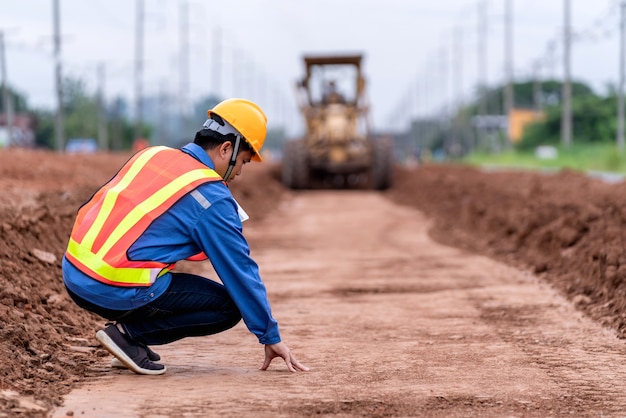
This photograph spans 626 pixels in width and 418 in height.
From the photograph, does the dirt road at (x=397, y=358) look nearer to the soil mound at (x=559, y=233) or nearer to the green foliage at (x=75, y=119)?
the soil mound at (x=559, y=233)

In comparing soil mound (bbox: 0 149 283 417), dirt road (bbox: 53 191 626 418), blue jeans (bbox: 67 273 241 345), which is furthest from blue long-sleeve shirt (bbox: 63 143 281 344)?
soil mound (bbox: 0 149 283 417)

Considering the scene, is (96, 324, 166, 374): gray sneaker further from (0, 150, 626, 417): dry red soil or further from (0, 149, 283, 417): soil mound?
(0, 149, 283, 417): soil mound

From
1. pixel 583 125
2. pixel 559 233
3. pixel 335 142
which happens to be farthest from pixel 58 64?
pixel 583 125

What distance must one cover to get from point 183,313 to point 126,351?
41 cm

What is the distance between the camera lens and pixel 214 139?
6.18 meters

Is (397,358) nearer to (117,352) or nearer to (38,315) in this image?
(117,352)

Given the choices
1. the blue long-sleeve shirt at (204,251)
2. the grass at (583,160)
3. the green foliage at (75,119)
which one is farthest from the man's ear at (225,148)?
the green foliage at (75,119)

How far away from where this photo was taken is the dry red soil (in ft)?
18.5

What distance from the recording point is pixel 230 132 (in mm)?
6164

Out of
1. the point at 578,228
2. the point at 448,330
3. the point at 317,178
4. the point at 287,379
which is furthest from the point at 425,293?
the point at 317,178

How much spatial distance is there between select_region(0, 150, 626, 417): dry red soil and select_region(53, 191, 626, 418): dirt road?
0.06 ft

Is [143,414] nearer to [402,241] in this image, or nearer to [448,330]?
[448,330]

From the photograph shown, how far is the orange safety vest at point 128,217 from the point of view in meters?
5.88

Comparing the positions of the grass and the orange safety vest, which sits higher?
the orange safety vest
